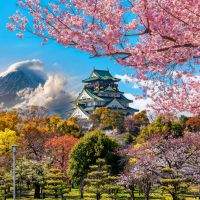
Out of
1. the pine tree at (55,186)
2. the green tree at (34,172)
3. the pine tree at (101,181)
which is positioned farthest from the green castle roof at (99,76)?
the pine tree at (101,181)

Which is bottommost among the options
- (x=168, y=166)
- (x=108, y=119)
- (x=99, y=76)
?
(x=168, y=166)

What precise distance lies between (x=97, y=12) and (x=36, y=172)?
1869 cm

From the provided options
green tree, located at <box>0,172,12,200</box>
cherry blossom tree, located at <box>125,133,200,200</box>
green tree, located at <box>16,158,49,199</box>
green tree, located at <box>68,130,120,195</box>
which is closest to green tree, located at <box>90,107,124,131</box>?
green tree, located at <box>16,158,49,199</box>

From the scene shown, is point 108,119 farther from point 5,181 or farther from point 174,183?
point 174,183

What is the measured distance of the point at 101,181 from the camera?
1927 centimetres

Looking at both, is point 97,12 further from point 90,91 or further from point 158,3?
point 90,91

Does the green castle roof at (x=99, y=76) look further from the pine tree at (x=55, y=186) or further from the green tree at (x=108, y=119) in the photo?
the pine tree at (x=55, y=186)

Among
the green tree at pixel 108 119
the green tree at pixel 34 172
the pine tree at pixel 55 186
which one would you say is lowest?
the pine tree at pixel 55 186

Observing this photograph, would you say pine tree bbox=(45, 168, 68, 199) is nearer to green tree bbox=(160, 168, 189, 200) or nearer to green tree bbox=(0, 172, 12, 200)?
green tree bbox=(0, 172, 12, 200)

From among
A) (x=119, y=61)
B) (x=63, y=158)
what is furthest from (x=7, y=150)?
(x=119, y=61)

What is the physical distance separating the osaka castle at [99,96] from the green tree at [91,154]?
39.2 meters

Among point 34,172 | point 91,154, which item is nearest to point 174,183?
point 91,154

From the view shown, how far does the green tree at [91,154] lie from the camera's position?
20.9 metres

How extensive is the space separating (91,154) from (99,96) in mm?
44916
